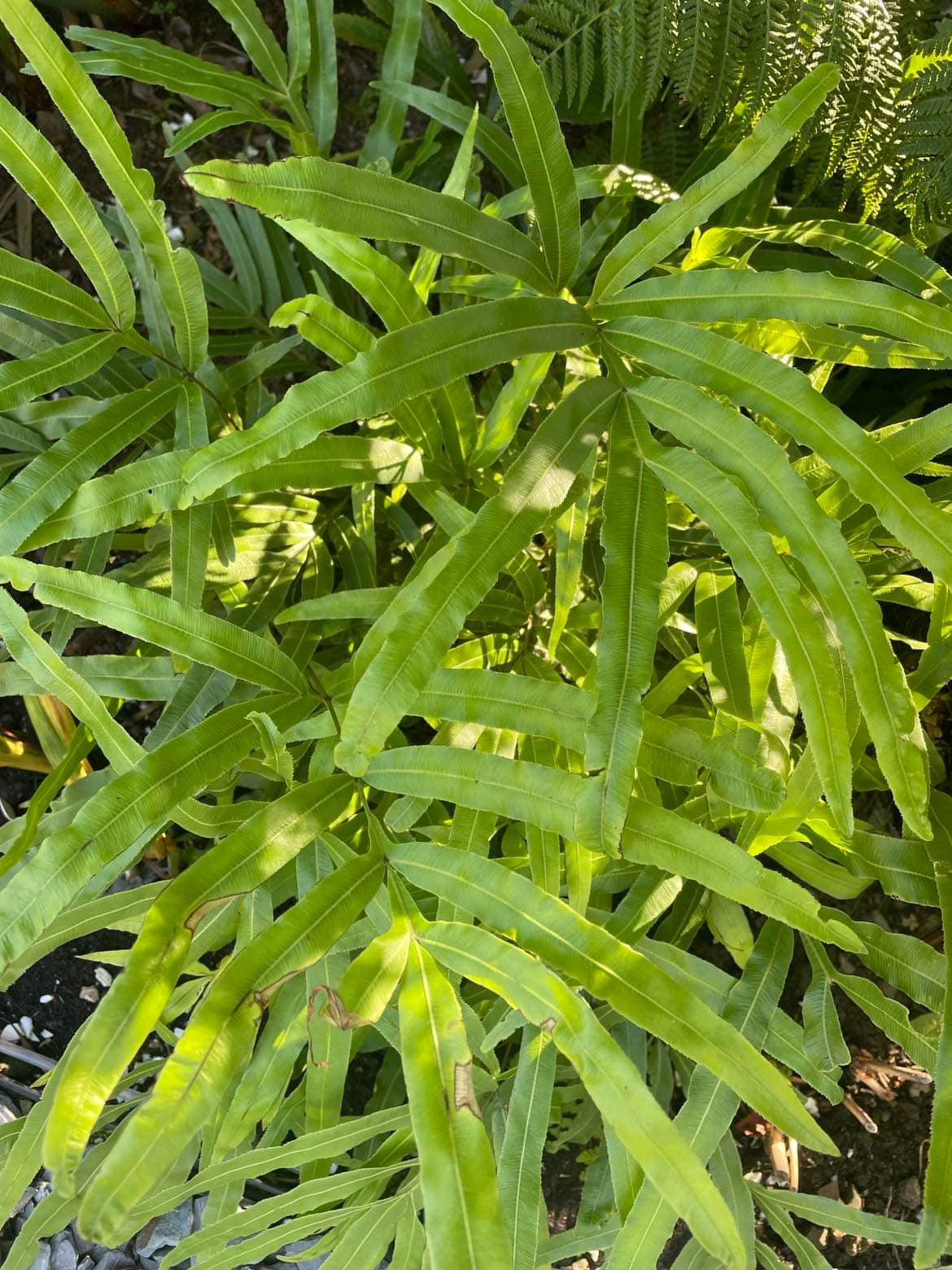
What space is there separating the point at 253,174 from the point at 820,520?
31 cm

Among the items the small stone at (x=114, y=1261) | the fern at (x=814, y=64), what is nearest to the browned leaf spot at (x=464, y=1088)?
the fern at (x=814, y=64)

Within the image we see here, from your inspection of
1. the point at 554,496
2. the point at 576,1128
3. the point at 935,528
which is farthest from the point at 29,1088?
the point at 935,528

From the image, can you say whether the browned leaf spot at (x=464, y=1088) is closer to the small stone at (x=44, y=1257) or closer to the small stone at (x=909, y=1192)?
the small stone at (x=909, y=1192)

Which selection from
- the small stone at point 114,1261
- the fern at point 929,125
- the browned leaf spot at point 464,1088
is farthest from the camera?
the small stone at point 114,1261

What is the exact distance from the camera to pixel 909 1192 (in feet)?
3.57

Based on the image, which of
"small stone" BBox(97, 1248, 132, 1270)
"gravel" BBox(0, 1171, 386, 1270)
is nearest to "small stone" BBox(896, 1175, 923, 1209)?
"gravel" BBox(0, 1171, 386, 1270)

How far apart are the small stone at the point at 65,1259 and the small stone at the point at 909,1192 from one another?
106cm

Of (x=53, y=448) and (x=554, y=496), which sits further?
(x=53, y=448)

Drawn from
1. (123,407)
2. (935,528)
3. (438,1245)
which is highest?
(123,407)

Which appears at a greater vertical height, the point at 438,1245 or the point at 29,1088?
the point at 438,1245

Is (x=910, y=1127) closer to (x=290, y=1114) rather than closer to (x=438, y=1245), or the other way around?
(x=290, y=1114)

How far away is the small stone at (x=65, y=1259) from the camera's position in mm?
1211

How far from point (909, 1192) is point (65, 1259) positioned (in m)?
1.09

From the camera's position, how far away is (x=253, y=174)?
402 millimetres
